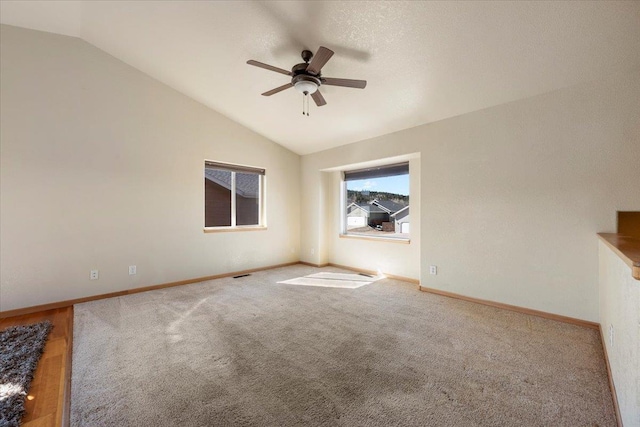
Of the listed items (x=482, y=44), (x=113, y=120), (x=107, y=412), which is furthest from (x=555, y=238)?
(x=113, y=120)

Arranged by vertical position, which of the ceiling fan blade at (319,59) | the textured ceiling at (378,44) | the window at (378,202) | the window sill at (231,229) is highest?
the textured ceiling at (378,44)

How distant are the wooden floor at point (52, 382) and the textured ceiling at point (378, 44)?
10.7 feet

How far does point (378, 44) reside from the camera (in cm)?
255

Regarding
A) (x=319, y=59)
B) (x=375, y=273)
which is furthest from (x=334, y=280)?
(x=319, y=59)

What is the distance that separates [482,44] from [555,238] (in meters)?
2.08

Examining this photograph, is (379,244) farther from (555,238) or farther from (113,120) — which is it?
(113,120)

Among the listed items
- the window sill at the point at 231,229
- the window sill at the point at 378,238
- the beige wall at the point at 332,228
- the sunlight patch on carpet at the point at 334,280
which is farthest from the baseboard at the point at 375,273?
the window sill at the point at 231,229

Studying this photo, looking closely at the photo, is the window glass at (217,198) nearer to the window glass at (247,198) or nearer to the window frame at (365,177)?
the window glass at (247,198)

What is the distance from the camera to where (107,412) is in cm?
147

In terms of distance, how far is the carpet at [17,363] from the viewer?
1.47 m

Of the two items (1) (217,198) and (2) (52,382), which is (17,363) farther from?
(1) (217,198)

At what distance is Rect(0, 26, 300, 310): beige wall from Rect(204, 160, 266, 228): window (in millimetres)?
202

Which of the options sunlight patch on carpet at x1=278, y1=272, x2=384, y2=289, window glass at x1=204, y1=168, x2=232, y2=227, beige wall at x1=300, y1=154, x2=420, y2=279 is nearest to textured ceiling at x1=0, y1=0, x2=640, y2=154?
beige wall at x1=300, y1=154, x2=420, y2=279

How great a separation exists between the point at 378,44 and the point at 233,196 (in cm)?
336
